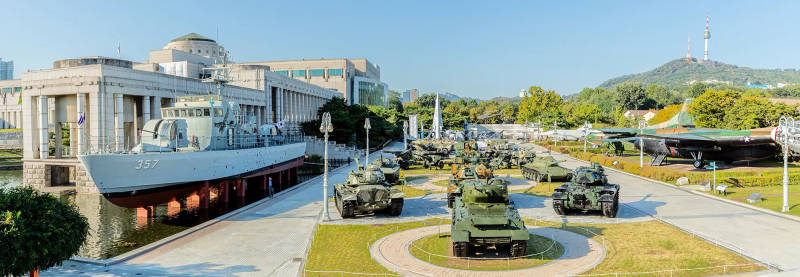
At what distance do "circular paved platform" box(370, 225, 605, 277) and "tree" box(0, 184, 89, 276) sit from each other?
875 centimetres

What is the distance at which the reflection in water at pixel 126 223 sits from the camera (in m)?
20.7

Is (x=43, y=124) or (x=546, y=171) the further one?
(x=43, y=124)

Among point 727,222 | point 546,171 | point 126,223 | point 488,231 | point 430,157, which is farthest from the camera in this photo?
point 430,157

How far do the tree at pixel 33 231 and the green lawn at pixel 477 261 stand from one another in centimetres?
1010

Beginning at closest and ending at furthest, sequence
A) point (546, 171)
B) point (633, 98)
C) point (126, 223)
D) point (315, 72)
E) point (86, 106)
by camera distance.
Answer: point (126, 223)
point (546, 171)
point (86, 106)
point (315, 72)
point (633, 98)

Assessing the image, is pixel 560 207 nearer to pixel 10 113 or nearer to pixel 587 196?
pixel 587 196

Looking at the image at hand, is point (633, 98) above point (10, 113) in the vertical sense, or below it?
above

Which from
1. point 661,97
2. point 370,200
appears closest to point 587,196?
point 370,200

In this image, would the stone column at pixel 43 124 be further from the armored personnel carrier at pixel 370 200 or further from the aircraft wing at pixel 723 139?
the aircraft wing at pixel 723 139

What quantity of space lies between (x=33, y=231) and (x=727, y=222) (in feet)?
83.0

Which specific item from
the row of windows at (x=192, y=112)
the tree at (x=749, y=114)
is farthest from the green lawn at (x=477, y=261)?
the tree at (x=749, y=114)

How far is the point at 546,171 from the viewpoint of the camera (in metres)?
37.2

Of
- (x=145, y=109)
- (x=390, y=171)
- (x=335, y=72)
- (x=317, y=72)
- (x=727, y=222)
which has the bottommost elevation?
(x=727, y=222)

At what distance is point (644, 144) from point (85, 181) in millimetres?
48794
